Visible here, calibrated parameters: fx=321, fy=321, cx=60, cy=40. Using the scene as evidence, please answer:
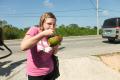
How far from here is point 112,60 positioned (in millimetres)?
13242

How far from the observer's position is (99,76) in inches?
407

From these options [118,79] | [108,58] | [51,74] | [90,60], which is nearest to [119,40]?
[108,58]

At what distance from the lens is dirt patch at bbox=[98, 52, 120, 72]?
12.5 metres

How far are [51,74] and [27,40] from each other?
766 millimetres

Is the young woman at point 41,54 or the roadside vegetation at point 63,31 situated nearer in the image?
the young woman at point 41,54

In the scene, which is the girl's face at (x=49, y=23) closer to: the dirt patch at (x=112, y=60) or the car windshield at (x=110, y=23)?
the dirt patch at (x=112, y=60)

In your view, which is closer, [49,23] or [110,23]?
[49,23]

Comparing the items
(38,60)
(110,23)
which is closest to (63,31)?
(110,23)

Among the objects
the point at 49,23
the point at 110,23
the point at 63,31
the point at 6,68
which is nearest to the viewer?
the point at 49,23

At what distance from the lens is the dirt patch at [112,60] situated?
1251cm

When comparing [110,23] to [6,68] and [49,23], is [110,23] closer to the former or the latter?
[6,68]

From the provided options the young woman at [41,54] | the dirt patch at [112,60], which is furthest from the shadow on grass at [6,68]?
the young woman at [41,54]

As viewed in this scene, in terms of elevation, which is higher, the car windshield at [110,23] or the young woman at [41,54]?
the young woman at [41,54]

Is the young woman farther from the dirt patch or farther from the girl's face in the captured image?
the dirt patch
